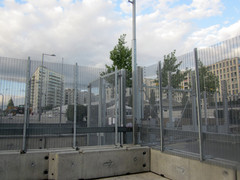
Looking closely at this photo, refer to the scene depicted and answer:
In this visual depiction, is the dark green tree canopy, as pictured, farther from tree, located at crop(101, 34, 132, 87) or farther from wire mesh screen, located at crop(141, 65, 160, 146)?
tree, located at crop(101, 34, 132, 87)

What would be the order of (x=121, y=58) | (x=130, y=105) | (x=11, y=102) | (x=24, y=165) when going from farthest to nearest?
(x=121, y=58) < (x=130, y=105) < (x=11, y=102) < (x=24, y=165)

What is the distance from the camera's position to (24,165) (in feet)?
19.6

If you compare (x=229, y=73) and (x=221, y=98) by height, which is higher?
(x=229, y=73)

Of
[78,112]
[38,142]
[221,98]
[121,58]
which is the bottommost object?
[38,142]

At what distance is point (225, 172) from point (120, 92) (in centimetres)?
461

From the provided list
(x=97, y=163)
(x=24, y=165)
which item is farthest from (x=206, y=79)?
(x=24, y=165)

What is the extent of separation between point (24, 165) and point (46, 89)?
2.59m

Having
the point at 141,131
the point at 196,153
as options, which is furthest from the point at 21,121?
the point at 196,153

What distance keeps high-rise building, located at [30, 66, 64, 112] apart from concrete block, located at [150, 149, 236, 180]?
393cm

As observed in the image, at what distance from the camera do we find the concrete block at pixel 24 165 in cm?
576

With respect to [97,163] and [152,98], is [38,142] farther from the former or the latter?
[152,98]

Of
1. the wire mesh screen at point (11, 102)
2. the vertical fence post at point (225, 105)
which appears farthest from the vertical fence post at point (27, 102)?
the vertical fence post at point (225, 105)

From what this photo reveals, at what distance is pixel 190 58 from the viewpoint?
19.3 feet

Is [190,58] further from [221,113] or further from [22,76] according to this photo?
[22,76]
